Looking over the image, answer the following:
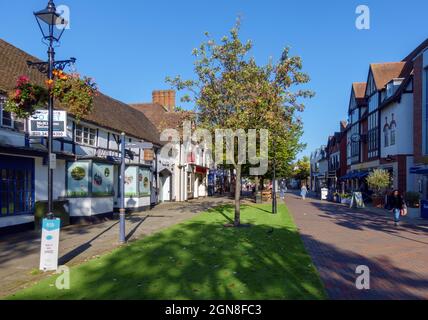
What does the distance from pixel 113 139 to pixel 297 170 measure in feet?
258

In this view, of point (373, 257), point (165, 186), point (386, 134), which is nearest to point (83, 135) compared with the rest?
point (373, 257)

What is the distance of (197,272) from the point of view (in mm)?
7867

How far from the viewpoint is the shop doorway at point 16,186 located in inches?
524

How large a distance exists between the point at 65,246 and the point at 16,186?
14.1ft

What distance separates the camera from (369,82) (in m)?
37.9

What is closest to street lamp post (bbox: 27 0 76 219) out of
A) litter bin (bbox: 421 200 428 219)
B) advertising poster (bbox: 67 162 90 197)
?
advertising poster (bbox: 67 162 90 197)

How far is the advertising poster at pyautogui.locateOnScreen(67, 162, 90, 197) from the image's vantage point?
17.0 metres

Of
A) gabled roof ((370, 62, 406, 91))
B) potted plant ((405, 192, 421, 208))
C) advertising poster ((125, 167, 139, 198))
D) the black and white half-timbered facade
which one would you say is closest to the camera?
the black and white half-timbered facade

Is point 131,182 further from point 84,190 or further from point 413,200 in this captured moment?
point 413,200

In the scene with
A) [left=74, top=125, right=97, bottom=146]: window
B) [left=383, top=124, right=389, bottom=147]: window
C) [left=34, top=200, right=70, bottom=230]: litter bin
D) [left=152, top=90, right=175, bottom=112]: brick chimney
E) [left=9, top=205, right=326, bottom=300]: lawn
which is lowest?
[left=9, top=205, right=326, bottom=300]: lawn

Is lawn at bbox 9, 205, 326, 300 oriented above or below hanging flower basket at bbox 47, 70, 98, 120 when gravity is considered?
below

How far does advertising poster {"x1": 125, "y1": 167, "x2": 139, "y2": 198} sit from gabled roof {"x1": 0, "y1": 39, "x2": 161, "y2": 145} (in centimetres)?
249

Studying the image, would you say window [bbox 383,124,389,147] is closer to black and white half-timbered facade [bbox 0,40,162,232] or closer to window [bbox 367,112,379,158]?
window [bbox 367,112,379,158]

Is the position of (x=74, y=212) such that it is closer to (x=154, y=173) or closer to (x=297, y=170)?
(x=154, y=173)
